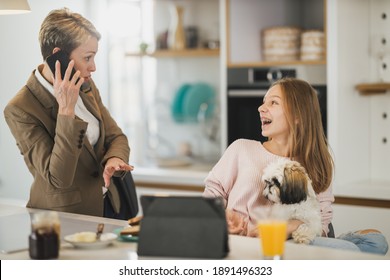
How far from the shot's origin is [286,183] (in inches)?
76.0

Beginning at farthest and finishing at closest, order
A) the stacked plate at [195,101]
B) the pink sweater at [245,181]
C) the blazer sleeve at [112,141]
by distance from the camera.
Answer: the stacked plate at [195,101], the blazer sleeve at [112,141], the pink sweater at [245,181]

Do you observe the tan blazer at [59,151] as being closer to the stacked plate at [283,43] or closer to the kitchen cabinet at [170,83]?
the stacked plate at [283,43]

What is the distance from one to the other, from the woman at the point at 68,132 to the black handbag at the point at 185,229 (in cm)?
67

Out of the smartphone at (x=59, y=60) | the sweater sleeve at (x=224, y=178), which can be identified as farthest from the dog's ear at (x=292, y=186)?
the smartphone at (x=59, y=60)

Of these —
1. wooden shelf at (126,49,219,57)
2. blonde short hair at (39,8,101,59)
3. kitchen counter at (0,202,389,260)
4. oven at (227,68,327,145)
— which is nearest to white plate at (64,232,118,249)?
kitchen counter at (0,202,389,260)

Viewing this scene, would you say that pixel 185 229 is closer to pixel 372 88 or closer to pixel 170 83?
pixel 372 88

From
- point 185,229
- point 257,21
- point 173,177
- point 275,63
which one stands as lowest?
point 173,177

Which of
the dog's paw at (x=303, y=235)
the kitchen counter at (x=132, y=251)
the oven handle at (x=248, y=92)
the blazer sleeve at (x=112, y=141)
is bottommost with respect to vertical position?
the dog's paw at (x=303, y=235)

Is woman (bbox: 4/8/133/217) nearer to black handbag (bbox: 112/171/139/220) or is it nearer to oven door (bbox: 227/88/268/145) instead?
black handbag (bbox: 112/171/139/220)

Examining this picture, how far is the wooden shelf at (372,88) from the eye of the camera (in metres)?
3.49

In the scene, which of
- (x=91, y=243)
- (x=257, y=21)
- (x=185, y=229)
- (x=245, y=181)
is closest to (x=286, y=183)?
(x=245, y=181)

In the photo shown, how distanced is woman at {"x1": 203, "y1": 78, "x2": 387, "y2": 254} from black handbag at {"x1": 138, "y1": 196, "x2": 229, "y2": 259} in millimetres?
561

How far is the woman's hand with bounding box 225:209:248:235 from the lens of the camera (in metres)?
1.99

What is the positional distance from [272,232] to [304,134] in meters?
0.79
